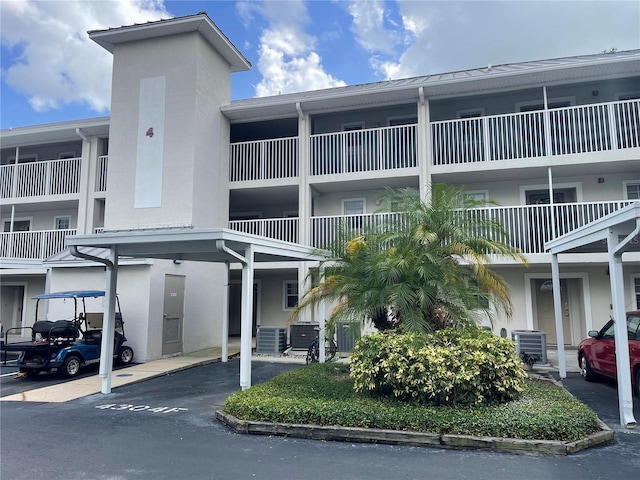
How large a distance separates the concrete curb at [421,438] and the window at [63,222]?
50.8ft

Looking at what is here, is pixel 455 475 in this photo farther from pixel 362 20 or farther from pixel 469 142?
pixel 362 20

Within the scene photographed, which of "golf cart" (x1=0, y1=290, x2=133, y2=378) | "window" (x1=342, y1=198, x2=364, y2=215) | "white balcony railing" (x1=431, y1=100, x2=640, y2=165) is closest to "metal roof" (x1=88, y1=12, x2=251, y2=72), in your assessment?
"window" (x1=342, y1=198, x2=364, y2=215)

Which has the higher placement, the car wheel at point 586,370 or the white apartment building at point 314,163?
the white apartment building at point 314,163

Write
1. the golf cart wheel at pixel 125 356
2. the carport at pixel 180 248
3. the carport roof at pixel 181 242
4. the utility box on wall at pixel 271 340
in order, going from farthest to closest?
the utility box on wall at pixel 271 340
the golf cart wheel at pixel 125 356
the carport at pixel 180 248
the carport roof at pixel 181 242

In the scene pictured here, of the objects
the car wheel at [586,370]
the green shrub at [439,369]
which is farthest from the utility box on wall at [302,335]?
the car wheel at [586,370]

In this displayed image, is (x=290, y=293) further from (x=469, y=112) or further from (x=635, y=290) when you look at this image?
(x=635, y=290)

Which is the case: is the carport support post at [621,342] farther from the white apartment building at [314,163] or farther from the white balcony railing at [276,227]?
the white balcony railing at [276,227]

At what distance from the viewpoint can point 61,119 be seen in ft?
58.2

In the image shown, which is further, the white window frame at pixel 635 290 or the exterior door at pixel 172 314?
the white window frame at pixel 635 290

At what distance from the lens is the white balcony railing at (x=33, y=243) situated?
16.9 meters

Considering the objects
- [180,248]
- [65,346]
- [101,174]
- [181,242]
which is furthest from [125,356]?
[101,174]

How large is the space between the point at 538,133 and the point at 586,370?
23.1ft

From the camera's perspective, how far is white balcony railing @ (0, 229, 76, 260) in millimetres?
16875

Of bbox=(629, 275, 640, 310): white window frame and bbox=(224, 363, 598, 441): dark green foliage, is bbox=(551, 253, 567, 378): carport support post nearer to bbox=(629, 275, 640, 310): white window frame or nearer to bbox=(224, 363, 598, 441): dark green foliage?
bbox=(224, 363, 598, 441): dark green foliage
